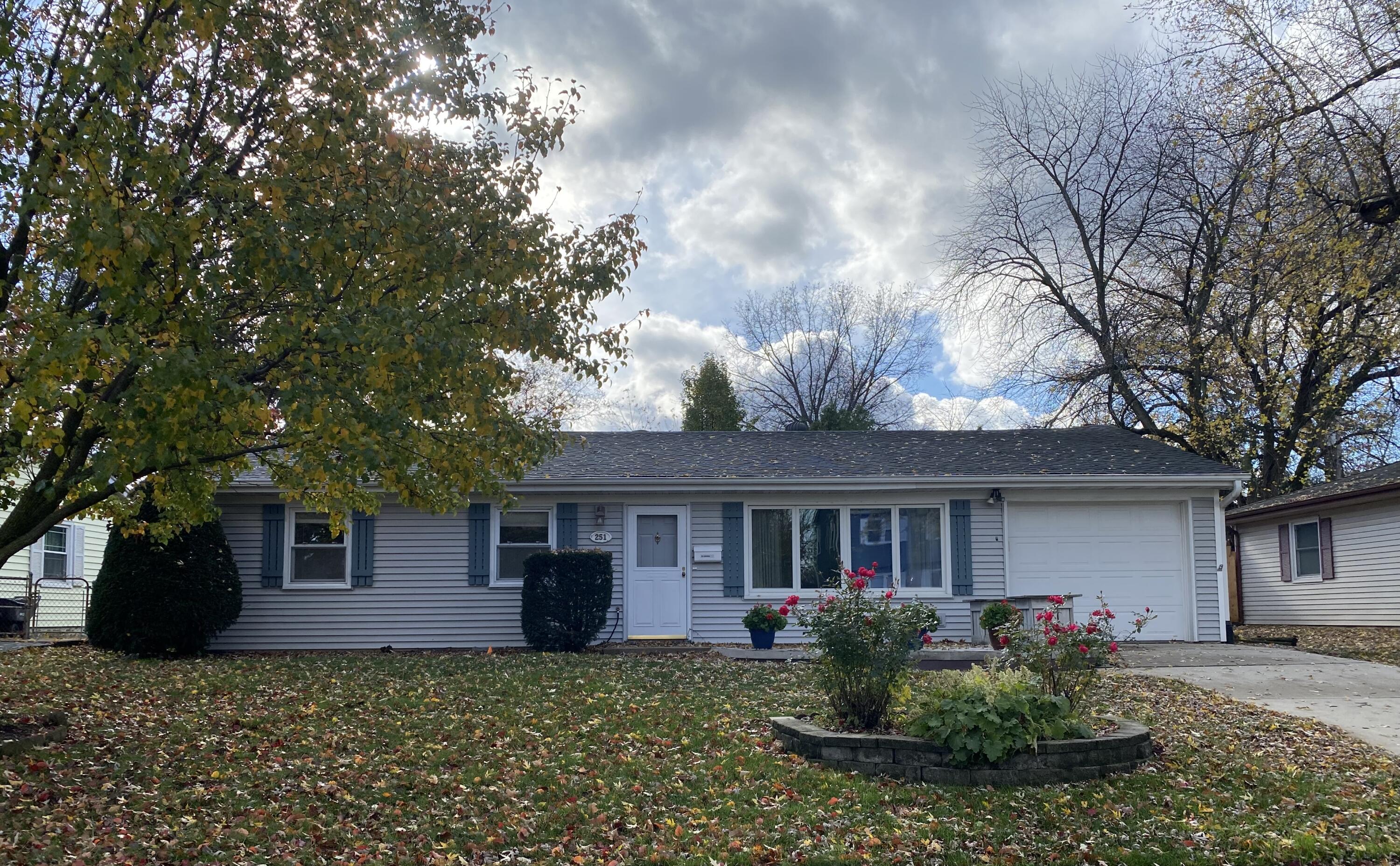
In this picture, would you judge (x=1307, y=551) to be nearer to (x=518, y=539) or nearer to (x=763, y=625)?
(x=763, y=625)

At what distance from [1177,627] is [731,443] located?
7559 millimetres

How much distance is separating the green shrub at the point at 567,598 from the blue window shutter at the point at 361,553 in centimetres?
268

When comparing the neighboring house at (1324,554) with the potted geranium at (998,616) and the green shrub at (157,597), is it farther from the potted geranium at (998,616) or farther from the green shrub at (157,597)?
the green shrub at (157,597)

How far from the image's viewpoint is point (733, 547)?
1552 cm

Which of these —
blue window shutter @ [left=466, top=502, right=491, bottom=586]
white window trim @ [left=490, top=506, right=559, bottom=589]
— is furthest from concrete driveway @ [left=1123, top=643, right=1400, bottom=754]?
blue window shutter @ [left=466, top=502, right=491, bottom=586]

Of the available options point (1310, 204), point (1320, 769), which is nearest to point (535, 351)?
point (1320, 769)

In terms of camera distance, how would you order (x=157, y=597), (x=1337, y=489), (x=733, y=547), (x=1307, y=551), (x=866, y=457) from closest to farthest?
(x=157, y=597) → (x=733, y=547) → (x=866, y=457) → (x=1337, y=489) → (x=1307, y=551)

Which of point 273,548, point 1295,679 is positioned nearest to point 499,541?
point 273,548

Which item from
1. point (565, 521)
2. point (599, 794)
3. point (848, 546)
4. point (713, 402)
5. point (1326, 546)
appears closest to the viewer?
point (599, 794)

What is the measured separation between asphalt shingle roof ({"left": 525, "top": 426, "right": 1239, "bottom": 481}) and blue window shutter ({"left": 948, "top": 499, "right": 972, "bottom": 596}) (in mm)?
511

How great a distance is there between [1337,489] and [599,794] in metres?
18.0

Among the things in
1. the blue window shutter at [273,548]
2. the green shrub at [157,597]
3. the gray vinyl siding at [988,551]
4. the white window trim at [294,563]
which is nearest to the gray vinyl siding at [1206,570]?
the gray vinyl siding at [988,551]

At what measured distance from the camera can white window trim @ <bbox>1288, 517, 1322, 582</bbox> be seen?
68.2ft

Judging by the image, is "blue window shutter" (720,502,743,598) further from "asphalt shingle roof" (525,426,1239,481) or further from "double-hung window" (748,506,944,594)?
"asphalt shingle roof" (525,426,1239,481)
